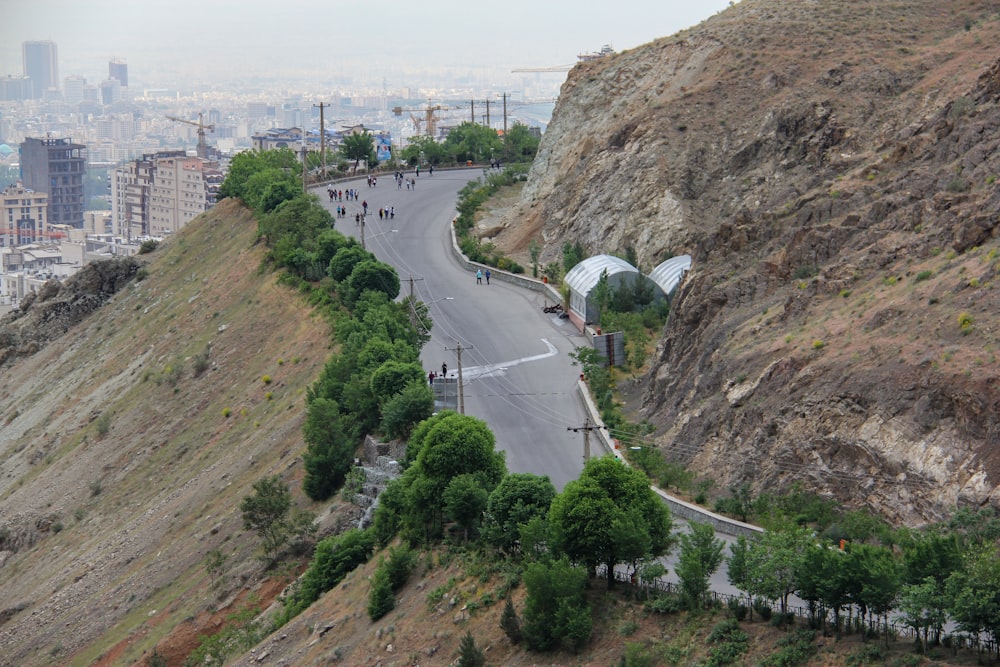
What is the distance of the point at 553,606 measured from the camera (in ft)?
81.5

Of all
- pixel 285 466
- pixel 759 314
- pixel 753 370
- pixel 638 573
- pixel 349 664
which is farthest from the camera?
pixel 285 466

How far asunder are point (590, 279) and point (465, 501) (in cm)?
1893

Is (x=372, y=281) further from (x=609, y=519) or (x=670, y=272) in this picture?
(x=609, y=519)

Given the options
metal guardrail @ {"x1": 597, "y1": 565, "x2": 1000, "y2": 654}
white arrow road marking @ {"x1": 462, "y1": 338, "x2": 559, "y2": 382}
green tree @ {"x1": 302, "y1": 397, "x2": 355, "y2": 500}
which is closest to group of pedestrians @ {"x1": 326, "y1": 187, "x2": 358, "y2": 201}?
white arrow road marking @ {"x1": 462, "y1": 338, "x2": 559, "y2": 382}

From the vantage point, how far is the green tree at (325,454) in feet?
122

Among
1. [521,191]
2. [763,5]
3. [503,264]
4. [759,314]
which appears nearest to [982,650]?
[759,314]

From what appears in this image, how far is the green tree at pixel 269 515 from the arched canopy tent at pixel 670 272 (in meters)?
16.0

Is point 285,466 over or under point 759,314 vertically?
under

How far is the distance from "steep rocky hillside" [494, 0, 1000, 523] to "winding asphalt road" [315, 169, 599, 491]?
2705mm

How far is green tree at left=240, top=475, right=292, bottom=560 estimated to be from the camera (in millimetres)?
35125

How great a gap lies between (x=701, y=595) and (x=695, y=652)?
140 cm

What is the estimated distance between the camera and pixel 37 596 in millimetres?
41125

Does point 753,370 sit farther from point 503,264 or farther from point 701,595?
point 503,264

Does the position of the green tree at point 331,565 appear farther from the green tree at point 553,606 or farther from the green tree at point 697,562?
the green tree at point 697,562
